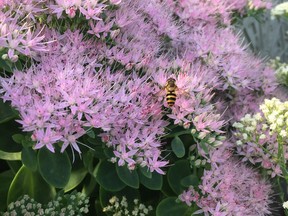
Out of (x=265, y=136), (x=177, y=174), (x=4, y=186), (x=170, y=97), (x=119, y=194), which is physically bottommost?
(x=4, y=186)

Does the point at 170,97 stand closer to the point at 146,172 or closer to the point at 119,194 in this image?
the point at 146,172

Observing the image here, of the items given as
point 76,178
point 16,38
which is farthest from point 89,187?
point 16,38

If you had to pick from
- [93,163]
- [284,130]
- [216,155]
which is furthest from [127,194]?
[284,130]

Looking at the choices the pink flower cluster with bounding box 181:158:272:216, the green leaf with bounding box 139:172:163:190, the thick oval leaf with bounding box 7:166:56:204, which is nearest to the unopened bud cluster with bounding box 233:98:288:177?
the pink flower cluster with bounding box 181:158:272:216

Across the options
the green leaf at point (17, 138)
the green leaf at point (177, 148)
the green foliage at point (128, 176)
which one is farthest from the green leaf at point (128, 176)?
the green leaf at point (17, 138)

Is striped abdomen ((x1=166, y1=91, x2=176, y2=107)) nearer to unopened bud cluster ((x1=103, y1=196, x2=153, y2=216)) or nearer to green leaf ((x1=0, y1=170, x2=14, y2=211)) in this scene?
unopened bud cluster ((x1=103, y1=196, x2=153, y2=216))

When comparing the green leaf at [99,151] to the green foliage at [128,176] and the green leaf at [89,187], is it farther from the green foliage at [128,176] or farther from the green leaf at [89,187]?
the green leaf at [89,187]

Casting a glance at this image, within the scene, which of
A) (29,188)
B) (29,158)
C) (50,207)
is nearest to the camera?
(29,158)
